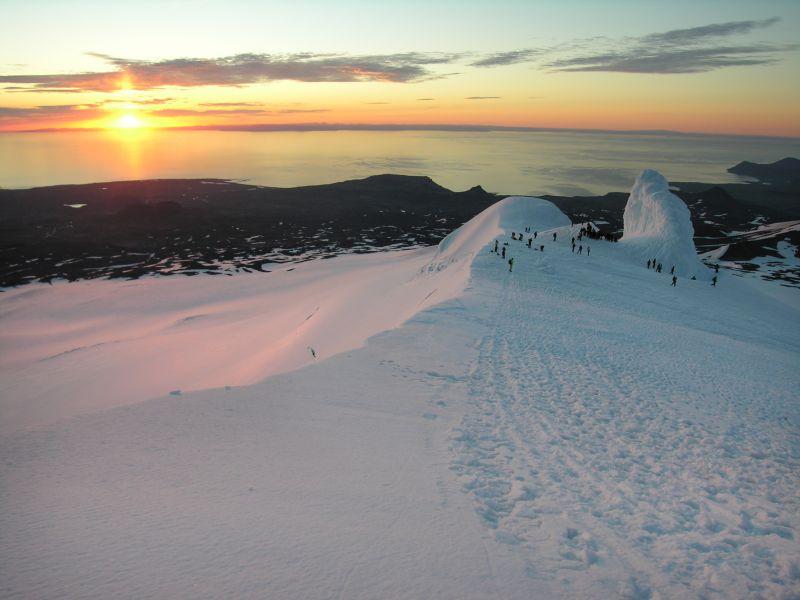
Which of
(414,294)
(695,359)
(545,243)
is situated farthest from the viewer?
(545,243)

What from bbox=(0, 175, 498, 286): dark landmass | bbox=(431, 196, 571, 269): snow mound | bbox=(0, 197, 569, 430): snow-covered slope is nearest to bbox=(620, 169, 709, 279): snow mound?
bbox=(431, 196, 571, 269): snow mound

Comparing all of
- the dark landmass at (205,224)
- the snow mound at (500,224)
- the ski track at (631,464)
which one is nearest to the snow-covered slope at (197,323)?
the snow mound at (500,224)

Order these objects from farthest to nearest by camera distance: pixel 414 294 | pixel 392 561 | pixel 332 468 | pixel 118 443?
pixel 414 294
pixel 118 443
pixel 332 468
pixel 392 561

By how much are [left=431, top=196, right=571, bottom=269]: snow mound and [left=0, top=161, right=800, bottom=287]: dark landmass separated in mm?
31763

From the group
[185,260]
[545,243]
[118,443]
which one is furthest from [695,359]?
[185,260]

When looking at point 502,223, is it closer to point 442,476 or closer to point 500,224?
point 500,224

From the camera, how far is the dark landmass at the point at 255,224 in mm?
70812

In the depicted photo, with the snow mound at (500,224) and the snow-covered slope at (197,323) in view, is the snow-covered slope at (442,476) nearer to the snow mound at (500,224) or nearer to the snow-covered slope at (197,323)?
the snow-covered slope at (197,323)

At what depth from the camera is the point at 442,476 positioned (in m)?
7.93

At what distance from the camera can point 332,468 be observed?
8039 mm

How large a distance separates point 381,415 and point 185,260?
244 ft

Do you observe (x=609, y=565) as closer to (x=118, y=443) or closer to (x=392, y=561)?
(x=392, y=561)

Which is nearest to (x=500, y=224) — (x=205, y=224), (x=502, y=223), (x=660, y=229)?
(x=502, y=223)

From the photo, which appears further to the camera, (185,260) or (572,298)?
(185,260)
